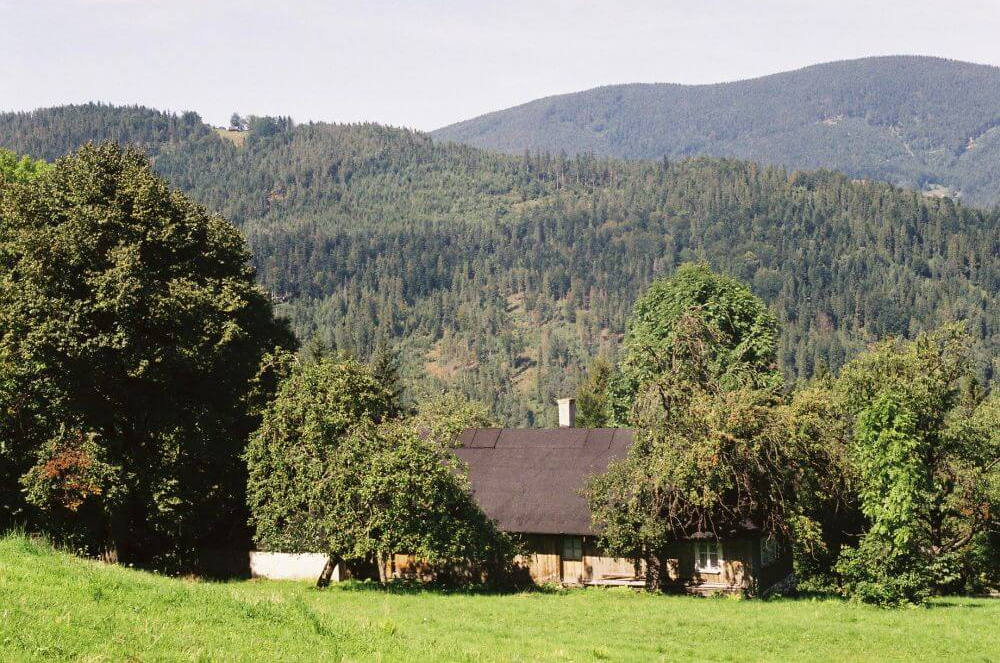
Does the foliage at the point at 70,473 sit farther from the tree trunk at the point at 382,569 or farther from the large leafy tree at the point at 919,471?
the large leafy tree at the point at 919,471

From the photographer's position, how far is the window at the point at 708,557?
37562 millimetres

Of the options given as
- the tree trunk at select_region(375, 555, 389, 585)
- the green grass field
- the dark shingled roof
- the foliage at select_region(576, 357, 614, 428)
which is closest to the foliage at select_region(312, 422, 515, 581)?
the tree trunk at select_region(375, 555, 389, 585)

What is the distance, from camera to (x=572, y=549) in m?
39.0

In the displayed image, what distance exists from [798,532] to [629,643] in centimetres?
1256

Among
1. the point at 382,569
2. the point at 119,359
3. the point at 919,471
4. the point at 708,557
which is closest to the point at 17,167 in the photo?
the point at 119,359

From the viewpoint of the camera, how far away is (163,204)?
37.8 metres

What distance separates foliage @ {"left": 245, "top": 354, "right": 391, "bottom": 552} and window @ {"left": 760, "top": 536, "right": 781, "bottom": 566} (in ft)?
49.9

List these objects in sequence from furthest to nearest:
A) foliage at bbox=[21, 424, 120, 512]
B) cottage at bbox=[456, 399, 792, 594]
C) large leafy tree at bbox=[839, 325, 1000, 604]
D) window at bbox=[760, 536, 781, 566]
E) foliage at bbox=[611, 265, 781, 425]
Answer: foliage at bbox=[611, 265, 781, 425], window at bbox=[760, 536, 781, 566], cottage at bbox=[456, 399, 792, 594], large leafy tree at bbox=[839, 325, 1000, 604], foliage at bbox=[21, 424, 120, 512]

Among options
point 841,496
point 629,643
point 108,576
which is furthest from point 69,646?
point 841,496

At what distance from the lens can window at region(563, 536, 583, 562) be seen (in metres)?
39.0

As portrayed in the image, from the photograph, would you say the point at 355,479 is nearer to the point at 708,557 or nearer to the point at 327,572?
the point at 327,572

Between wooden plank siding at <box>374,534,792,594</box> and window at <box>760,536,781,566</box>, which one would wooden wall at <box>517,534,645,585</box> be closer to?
wooden plank siding at <box>374,534,792,594</box>

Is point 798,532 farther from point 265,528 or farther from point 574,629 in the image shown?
point 265,528

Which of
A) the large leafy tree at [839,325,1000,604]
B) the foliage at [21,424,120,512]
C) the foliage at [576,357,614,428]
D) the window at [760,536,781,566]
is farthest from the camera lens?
the foliage at [576,357,614,428]
